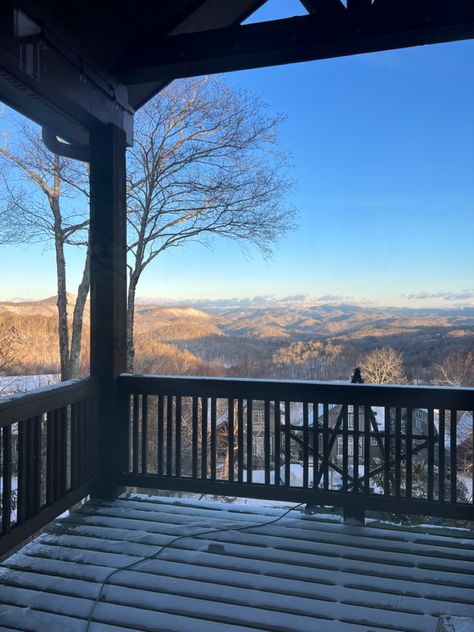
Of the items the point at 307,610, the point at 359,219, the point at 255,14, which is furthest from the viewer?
the point at 359,219

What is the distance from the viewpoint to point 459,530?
2.56 meters

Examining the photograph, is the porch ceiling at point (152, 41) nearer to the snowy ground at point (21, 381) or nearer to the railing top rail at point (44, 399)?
the railing top rail at point (44, 399)

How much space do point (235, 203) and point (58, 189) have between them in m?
3.82

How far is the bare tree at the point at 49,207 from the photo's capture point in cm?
840

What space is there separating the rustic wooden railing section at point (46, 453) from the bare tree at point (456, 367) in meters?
4.42

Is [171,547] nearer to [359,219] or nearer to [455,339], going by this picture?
[455,339]

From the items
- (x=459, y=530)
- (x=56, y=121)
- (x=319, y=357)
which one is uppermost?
(x=56, y=121)

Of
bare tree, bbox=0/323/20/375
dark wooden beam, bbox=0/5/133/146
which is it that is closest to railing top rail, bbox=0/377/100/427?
dark wooden beam, bbox=0/5/133/146

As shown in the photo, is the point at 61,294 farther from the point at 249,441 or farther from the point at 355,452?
the point at 355,452

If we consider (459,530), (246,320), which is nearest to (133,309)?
(246,320)

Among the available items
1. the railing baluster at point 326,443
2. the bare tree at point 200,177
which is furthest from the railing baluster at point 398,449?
the bare tree at point 200,177

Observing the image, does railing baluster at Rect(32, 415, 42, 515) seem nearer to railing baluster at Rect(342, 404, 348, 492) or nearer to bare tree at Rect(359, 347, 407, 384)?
railing baluster at Rect(342, 404, 348, 492)

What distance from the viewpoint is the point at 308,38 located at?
96.4 inches

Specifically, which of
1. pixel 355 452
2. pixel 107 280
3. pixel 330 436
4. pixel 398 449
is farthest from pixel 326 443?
pixel 107 280
